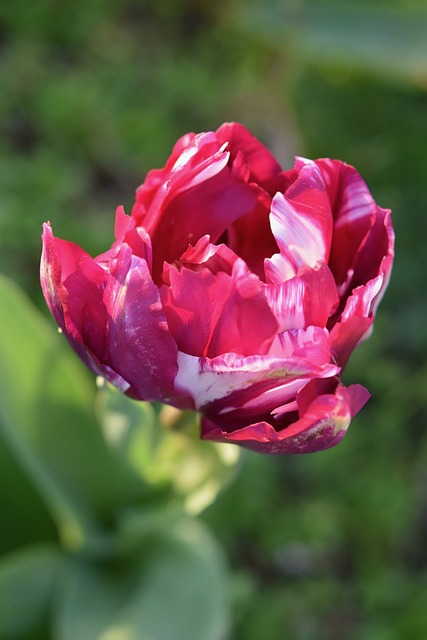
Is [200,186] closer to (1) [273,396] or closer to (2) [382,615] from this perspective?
(1) [273,396]

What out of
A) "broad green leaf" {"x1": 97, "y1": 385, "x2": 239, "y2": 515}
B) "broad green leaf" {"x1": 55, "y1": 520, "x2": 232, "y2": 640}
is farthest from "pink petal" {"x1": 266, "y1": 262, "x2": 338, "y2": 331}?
"broad green leaf" {"x1": 55, "y1": 520, "x2": 232, "y2": 640}

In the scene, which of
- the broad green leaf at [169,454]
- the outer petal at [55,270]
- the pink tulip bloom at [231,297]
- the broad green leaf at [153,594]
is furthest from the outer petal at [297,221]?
the broad green leaf at [153,594]

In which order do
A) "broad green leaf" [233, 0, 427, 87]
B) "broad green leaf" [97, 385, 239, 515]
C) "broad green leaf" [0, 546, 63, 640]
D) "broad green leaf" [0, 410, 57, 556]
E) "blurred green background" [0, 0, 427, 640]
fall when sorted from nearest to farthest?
"broad green leaf" [97, 385, 239, 515]
"broad green leaf" [0, 546, 63, 640]
"broad green leaf" [0, 410, 57, 556]
"blurred green background" [0, 0, 427, 640]
"broad green leaf" [233, 0, 427, 87]

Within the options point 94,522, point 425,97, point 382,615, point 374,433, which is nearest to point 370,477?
point 374,433

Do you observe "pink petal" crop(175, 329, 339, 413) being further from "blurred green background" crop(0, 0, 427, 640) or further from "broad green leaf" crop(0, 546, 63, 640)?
"blurred green background" crop(0, 0, 427, 640)

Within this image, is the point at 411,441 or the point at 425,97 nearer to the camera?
the point at 411,441
